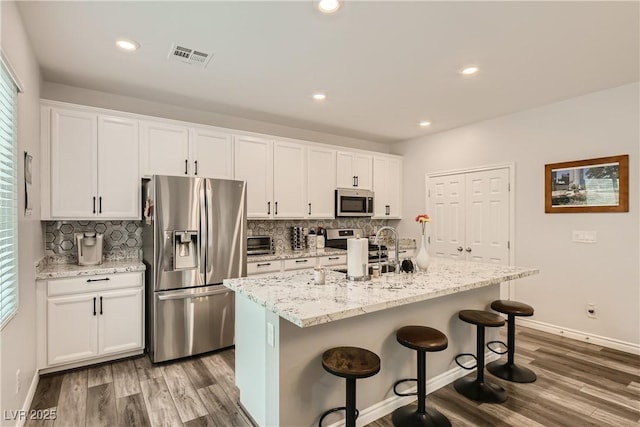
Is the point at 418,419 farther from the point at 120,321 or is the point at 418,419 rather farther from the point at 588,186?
the point at 588,186

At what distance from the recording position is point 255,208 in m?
4.15

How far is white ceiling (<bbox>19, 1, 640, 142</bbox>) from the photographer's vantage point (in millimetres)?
2123

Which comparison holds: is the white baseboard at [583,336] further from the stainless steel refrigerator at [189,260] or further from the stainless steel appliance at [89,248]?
the stainless steel appliance at [89,248]

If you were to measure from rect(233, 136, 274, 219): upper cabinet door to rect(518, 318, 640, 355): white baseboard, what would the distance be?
3600mm

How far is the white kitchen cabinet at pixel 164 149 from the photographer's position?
3.42 metres

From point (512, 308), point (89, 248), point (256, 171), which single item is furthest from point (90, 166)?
point (512, 308)

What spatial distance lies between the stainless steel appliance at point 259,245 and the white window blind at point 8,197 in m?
2.37

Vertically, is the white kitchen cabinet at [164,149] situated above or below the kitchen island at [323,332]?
above

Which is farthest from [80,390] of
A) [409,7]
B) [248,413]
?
[409,7]

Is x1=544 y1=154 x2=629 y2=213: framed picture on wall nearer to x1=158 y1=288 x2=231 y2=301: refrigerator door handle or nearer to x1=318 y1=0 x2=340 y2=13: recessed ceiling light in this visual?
x1=318 y1=0 x2=340 y2=13: recessed ceiling light

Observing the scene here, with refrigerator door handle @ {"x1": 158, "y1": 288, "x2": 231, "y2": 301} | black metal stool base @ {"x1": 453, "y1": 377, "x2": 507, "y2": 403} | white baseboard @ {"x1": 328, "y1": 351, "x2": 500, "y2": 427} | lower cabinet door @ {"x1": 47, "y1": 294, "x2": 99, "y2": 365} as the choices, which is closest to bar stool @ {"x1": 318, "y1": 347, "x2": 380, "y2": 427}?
white baseboard @ {"x1": 328, "y1": 351, "x2": 500, "y2": 427}

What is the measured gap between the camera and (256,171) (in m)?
4.16

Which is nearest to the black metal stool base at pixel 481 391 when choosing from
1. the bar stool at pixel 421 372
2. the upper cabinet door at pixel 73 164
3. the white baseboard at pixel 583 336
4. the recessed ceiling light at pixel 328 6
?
the bar stool at pixel 421 372

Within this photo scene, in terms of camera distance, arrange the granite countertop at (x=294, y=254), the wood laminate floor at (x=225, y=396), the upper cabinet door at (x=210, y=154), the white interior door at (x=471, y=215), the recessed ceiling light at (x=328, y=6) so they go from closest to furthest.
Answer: the recessed ceiling light at (x=328, y=6), the wood laminate floor at (x=225, y=396), the upper cabinet door at (x=210, y=154), the granite countertop at (x=294, y=254), the white interior door at (x=471, y=215)
